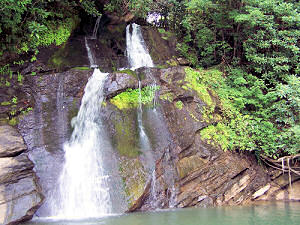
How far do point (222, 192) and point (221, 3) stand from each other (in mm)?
8062

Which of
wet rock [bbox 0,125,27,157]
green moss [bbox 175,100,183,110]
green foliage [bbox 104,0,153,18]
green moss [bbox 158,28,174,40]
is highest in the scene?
green foliage [bbox 104,0,153,18]

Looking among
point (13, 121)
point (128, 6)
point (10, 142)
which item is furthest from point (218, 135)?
point (128, 6)

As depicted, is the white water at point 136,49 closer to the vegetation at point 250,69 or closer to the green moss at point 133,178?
the vegetation at point 250,69

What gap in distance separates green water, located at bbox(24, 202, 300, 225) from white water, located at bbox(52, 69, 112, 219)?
2.16 ft

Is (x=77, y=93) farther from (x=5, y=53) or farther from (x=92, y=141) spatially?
(x=5, y=53)

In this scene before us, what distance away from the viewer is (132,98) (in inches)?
317

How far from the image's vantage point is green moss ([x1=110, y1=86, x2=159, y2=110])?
7.84 meters

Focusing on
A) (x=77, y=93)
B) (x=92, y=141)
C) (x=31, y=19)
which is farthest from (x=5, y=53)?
(x=92, y=141)

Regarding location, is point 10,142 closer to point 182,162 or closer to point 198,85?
point 182,162

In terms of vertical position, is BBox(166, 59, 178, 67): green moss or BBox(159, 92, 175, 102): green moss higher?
BBox(166, 59, 178, 67): green moss

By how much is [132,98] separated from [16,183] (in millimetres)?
3932

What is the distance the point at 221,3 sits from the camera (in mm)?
11188

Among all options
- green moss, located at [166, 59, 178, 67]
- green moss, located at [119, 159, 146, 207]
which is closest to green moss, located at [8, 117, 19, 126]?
green moss, located at [119, 159, 146, 207]

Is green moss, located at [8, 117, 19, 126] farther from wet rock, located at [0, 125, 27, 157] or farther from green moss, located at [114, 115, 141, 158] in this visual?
green moss, located at [114, 115, 141, 158]
